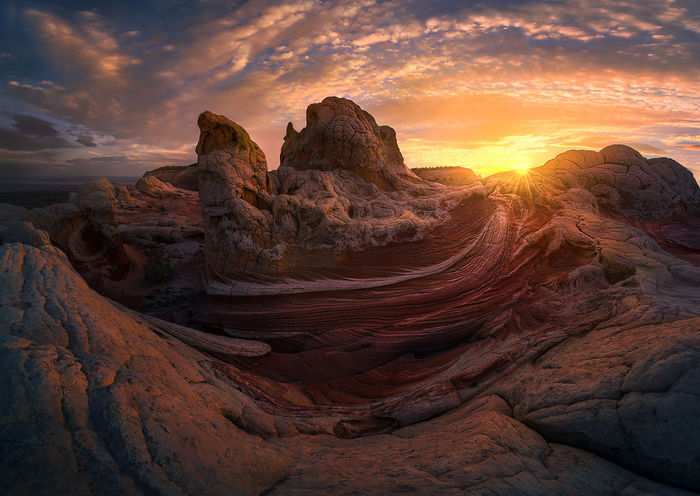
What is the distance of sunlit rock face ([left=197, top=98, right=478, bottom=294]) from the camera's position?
30.5ft

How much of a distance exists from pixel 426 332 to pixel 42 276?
7.01 m

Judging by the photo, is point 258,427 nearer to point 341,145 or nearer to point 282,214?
point 282,214

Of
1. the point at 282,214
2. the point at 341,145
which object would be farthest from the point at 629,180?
the point at 282,214

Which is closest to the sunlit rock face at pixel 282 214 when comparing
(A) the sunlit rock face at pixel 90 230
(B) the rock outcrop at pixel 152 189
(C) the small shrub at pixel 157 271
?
(C) the small shrub at pixel 157 271

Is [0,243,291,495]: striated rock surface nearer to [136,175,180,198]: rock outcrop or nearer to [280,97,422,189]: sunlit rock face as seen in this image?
[280,97,422,189]: sunlit rock face

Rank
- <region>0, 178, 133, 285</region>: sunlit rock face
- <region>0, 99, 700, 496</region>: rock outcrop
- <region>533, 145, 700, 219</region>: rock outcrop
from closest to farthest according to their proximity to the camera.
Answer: <region>0, 99, 700, 496</region>: rock outcrop → <region>0, 178, 133, 285</region>: sunlit rock face → <region>533, 145, 700, 219</region>: rock outcrop

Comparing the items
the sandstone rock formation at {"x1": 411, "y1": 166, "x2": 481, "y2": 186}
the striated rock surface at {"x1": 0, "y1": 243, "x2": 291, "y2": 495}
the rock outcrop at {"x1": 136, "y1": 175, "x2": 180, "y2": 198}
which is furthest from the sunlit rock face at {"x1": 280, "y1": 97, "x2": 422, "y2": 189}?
the rock outcrop at {"x1": 136, "y1": 175, "x2": 180, "y2": 198}

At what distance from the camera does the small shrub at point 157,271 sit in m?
11.3

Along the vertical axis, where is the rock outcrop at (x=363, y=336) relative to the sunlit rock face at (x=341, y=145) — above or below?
below

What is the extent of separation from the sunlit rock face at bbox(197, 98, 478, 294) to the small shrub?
98.4 inches

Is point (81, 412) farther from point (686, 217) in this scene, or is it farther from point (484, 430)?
point (686, 217)

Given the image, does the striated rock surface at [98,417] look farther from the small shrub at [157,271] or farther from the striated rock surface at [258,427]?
the small shrub at [157,271]

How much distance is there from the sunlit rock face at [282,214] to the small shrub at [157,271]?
2498mm

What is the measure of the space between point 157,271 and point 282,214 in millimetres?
5391
